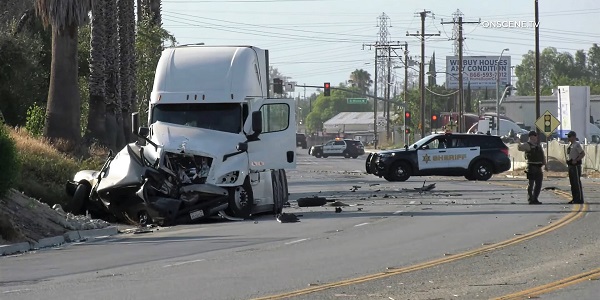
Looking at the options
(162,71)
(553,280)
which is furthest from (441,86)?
(553,280)

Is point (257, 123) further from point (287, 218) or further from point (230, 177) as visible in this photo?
point (287, 218)

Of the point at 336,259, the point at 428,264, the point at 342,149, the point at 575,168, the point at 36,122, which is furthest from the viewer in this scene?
the point at 342,149

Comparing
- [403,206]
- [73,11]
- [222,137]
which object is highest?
[73,11]

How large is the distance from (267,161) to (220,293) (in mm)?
14251

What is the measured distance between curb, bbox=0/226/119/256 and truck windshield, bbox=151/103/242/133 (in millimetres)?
3568

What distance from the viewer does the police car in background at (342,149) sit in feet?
338

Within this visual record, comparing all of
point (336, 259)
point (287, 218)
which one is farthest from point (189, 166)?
point (336, 259)

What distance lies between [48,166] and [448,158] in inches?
759

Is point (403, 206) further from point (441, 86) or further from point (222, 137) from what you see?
point (441, 86)

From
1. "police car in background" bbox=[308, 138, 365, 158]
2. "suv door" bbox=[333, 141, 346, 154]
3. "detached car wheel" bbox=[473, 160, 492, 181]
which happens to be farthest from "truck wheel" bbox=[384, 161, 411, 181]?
"suv door" bbox=[333, 141, 346, 154]

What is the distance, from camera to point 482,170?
47500mm

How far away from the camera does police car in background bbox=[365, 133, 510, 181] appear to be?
47.0 meters

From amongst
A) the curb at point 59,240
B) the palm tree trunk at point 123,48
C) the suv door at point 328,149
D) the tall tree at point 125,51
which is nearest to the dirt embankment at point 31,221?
the curb at point 59,240

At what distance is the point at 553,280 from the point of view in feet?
46.8
